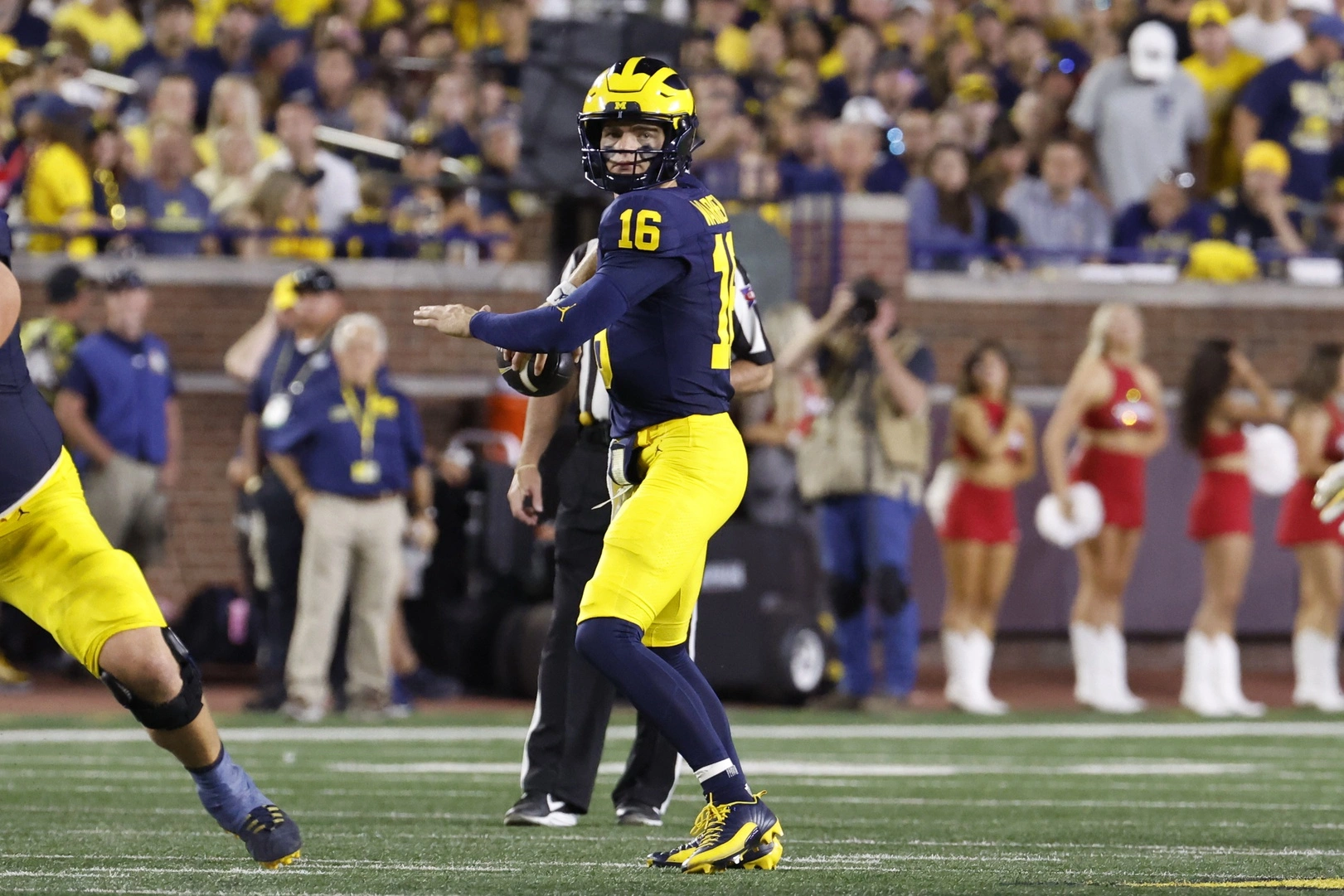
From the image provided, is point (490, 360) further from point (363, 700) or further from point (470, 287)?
point (363, 700)

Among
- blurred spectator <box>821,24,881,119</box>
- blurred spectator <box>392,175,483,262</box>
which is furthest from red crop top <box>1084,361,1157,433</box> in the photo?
blurred spectator <box>821,24,881,119</box>

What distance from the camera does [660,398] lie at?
6273mm

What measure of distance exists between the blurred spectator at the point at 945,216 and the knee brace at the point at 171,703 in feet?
37.6

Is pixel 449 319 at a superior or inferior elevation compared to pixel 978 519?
superior

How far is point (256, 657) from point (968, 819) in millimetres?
7594

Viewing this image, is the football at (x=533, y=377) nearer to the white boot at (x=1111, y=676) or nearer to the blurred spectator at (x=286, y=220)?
the white boot at (x=1111, y=676)

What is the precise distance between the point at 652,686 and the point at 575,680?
1.58 metres

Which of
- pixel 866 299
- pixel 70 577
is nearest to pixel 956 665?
pixel 866 299

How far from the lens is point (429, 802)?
801cm

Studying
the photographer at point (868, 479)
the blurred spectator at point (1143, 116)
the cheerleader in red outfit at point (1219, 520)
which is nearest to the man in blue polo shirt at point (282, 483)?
the photographer at point (868, 479)

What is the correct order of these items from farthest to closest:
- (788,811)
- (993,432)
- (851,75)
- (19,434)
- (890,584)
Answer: (851,75) → (993,432) → (890,584) → (788,811) → (19,434)

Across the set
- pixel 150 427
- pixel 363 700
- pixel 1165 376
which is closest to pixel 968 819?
pixel 363 700

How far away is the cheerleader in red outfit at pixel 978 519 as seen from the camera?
13461 millimetres

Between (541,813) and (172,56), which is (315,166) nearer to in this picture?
(172,56)
